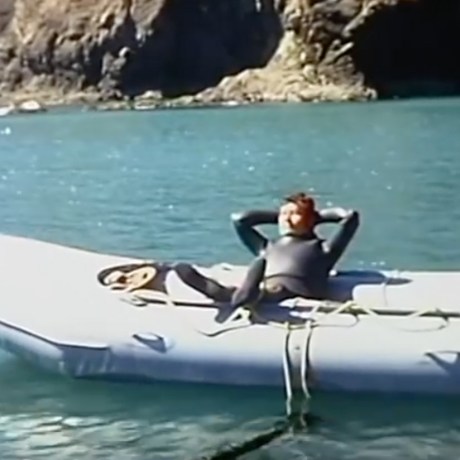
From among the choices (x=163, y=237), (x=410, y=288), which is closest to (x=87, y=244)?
(x=163, y=237)

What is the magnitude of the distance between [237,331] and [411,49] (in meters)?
38.9

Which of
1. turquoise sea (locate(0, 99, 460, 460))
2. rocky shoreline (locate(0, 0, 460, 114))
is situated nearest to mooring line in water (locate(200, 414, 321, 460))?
turquoise sea (locate(0, 99, 460, 460))

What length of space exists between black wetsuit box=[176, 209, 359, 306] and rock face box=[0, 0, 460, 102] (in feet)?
119

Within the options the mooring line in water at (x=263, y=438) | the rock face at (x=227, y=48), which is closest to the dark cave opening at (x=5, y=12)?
the rock face at (x=227, y=48)

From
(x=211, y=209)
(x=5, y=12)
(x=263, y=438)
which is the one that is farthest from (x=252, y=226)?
(x=5, y=12)

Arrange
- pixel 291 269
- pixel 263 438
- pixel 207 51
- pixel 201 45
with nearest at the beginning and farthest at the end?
pixel 263 438, pixel 291 269, pixel 207 51, pixel 201 45

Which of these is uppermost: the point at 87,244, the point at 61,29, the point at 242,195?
the point at 61,29

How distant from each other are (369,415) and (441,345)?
1.85 feet

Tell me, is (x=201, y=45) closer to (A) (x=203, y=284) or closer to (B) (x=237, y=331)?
(A) (x=203, y=284)

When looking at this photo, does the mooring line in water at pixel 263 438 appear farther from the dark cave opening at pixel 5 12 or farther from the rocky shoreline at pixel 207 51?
the dark cave opening at pixel 5 12

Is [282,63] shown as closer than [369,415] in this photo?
No

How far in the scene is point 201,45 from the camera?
54.8 metres

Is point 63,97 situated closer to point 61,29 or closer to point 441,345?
point 61,29

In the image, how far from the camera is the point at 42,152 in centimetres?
3203
